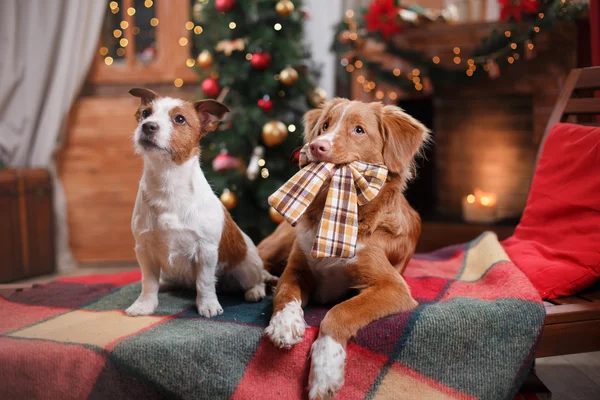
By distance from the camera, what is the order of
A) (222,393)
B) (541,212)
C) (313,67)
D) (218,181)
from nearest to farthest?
(222,393) → (541,212) → (218,181) → (313,67)

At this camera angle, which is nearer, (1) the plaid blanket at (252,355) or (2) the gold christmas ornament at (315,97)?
(1) the plaid blanket at (252,355)

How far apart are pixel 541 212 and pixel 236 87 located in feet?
7.50

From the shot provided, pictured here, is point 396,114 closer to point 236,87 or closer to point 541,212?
point 541,212

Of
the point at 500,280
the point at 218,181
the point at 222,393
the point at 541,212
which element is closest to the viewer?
the point at 222,393

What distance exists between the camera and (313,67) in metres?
4.08

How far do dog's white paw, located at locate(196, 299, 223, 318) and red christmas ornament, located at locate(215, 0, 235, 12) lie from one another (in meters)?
2.55

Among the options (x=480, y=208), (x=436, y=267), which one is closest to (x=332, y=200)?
(x=436, y=267)

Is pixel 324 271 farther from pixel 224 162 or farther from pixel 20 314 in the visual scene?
pixel 224 162

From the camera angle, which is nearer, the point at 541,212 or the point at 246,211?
the point at 541,212

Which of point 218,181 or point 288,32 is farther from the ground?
point 288,32

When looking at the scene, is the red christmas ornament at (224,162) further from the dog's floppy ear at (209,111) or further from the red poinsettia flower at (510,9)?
the red poinsettia flower at (510,9)

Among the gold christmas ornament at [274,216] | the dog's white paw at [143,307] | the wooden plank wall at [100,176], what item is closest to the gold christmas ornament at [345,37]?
the gold christmas ornament at [274,216]

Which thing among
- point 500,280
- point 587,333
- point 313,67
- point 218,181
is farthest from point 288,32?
point 587,333

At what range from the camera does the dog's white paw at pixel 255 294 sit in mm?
1702
